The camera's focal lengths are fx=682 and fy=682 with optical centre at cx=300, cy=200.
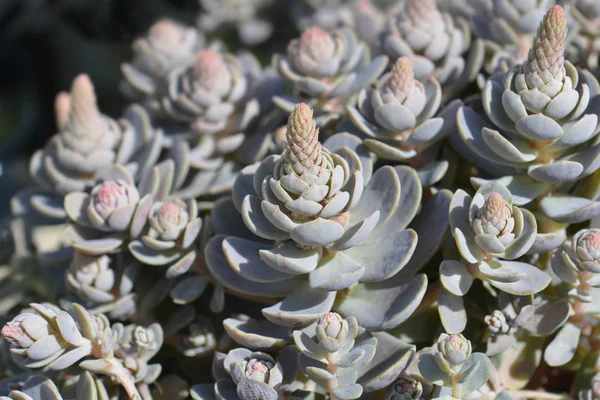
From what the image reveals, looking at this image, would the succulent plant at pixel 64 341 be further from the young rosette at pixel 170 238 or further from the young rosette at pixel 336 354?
the young rosette at pixel 336 354

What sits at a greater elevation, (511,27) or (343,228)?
(511,27)

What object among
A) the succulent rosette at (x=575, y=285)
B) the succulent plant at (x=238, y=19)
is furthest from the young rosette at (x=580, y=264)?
the succulent plant at (x=238, y=19)

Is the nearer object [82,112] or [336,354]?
[336,354]

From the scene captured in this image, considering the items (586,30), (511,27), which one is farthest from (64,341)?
(586,30)

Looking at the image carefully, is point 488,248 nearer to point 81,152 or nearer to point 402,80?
point 402,80

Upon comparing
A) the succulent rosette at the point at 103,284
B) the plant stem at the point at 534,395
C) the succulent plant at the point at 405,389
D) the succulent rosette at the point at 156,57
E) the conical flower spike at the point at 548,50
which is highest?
the conical flower spike at the point at 548,50

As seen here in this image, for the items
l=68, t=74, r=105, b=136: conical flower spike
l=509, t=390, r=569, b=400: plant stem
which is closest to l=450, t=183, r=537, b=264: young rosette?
l=509, t=390, r=569, b=400: plant stem

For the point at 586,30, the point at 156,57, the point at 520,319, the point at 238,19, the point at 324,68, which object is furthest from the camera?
the point at 238,19
